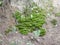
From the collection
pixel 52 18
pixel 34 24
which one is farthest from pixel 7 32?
pixel 52 18

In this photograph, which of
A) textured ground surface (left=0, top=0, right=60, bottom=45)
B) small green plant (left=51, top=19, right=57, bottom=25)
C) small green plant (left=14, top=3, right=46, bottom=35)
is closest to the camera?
textured ground surface (left=0, top=0, right=60, bottom=45)

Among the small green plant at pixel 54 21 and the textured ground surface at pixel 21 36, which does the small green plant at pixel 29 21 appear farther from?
the small green plant at pixel 54 21

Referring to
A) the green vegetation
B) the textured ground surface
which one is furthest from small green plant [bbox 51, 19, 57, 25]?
the green vegetation

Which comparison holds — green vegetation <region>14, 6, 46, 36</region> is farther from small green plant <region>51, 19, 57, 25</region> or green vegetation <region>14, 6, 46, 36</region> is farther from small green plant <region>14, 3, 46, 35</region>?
small green plant <region>51, 19, 57, 25</region>

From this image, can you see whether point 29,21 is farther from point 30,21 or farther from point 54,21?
point 54,21

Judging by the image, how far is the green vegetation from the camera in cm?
709

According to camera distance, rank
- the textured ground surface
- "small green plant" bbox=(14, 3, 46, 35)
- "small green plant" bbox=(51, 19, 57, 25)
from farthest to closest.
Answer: "small green plant" bbox=(51, 19, 57, 25) < "small green plant" bbox=(14, 3, 46, 35) < the textured ground surface

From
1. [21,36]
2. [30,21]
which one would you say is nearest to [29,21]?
[30,21]

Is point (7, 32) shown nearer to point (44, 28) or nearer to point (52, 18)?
point (44, 28)

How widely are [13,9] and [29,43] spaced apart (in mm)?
1748

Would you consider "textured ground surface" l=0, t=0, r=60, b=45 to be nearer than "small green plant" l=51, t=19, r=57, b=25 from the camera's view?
Yes

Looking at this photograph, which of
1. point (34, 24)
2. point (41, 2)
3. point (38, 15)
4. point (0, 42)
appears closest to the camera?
point (0, 42)

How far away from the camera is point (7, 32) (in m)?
6.82

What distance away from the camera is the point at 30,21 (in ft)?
24.3
